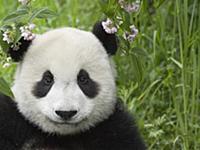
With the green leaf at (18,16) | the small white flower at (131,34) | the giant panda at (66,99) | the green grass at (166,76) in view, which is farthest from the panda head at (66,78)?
the green grass at (166,76)

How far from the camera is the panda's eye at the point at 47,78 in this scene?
421 centimetres

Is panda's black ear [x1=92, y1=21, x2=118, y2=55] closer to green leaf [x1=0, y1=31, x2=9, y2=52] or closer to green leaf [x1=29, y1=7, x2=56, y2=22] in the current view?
green leaf [x1=29, y1=7, x2=56, y2=22]

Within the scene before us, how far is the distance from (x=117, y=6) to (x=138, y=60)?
1.16 ft

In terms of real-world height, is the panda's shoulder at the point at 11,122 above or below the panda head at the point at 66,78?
below

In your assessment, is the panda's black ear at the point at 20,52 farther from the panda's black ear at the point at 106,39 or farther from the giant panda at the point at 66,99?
the panda's black ear at the point at 106,39

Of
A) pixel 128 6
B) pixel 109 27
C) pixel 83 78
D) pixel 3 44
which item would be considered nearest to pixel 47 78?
pixel 83 78

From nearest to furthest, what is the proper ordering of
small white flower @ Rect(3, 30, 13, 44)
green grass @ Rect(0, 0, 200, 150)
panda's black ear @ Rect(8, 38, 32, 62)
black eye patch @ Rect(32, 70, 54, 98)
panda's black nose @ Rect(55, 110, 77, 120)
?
1. panda's black nose @ Rect(55, 110, 77, 120)
2. small white flower @ Rect(3, 30, 13, 44)
3. black eye patch @ Rect(32, 70, 54, 98)
4. panda's black ear @ Rect(8, 38, 32, 62)
5. green grass @ Rect(0, 0, 200, 150)

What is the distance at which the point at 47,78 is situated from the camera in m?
4.23

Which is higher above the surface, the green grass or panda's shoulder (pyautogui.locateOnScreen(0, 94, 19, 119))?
panda's shoulder (pyautogui.locateOnScreen(0, 94, 19, 119))

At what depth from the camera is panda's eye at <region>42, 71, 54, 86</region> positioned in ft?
13.8

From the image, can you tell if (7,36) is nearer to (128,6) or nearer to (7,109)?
(7,109)

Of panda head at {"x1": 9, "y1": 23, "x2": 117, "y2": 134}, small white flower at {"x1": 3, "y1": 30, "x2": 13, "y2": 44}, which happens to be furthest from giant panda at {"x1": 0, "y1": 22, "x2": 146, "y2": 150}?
small white flower at {"x1": 3, "y1": 30, "x2": 13, "y2": 44}

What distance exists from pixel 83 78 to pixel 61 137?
388mm

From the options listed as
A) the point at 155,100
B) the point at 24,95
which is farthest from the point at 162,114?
the point at 24,95
